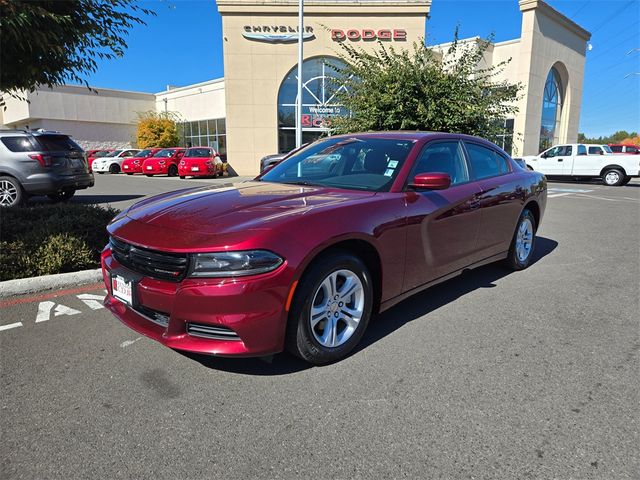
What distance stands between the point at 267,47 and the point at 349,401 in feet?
90.9

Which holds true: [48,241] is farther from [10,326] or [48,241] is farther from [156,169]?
[156,169]

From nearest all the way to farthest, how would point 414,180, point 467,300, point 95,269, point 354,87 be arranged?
point 414,180
point 467,300
point 95,269
point 354,87

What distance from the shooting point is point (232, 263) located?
252 cm

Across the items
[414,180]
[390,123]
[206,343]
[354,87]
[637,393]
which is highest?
[354,87]

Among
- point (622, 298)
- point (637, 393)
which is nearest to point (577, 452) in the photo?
point (637, 393)

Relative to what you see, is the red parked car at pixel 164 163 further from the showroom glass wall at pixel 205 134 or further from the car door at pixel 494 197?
the car door at pixel 494 197

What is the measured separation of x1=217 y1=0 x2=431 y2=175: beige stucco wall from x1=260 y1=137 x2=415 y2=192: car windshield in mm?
24504

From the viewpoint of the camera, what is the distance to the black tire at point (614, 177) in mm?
19250

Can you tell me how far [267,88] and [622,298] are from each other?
84.9 feet

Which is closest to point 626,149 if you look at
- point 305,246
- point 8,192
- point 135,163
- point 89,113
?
point 305,246

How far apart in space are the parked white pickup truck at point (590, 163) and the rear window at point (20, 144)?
1865 centimetres

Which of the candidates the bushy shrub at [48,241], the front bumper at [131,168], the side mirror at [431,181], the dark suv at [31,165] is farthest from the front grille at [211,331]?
the front bumper at [131,168]

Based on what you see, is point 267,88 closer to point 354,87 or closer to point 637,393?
point 354,87

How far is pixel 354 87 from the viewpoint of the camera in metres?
10.8
